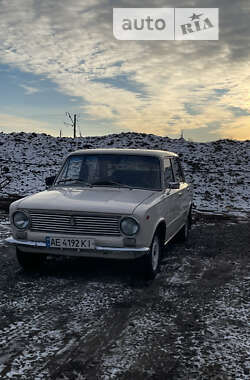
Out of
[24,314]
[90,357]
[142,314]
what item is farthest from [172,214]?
[90,357]

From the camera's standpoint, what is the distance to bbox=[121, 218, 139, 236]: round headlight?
4.88m

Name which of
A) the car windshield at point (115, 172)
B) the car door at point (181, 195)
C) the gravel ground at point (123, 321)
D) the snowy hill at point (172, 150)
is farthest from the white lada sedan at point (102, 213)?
the snowy hill at point (172, 150)

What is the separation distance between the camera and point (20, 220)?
5.26 meters

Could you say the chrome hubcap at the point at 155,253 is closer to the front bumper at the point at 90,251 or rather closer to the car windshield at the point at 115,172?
the front bumper at the point at 90,251

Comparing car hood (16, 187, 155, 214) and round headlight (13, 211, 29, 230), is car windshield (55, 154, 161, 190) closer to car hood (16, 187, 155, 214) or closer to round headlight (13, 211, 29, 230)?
car hood (16, 187, 155, 214)

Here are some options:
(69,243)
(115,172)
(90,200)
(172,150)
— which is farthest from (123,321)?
(172,150)

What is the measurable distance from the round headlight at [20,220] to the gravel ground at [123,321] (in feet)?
2.45

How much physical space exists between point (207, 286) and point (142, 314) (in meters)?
1.39

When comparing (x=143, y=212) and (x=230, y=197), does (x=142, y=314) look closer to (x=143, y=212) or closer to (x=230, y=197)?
(x=143, y=212)

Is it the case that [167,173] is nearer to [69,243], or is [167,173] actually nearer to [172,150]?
[69,243]

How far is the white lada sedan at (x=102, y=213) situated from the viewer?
16.2 ft

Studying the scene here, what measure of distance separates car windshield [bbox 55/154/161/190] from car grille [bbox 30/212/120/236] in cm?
108

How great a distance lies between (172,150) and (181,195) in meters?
18.6

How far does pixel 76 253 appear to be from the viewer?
5.05 metres
